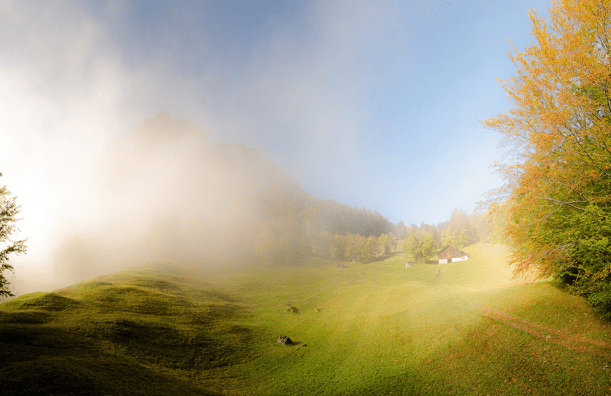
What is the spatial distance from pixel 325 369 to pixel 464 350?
46.4 ft

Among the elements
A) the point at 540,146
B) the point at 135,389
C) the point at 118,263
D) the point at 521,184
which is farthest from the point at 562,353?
the point at 118,263

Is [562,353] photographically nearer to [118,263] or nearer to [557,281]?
[557,281]

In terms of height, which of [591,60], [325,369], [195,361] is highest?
[591,60]

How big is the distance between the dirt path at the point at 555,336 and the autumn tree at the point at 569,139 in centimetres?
309

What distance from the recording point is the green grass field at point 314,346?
16.5m

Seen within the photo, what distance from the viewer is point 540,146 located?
53.2 ft

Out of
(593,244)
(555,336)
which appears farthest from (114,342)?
(593,244)

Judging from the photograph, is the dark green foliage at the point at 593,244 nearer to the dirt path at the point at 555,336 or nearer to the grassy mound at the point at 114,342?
the dirt path at the point at 555,336

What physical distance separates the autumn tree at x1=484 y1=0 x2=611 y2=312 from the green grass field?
19.1 feet

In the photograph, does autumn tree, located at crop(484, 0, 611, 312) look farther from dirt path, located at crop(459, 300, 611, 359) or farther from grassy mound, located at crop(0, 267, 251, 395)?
grassy mound, located at crop(0, 267, 251, 395)

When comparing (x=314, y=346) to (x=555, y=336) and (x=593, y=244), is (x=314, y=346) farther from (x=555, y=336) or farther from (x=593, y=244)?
(x=593, y=244)

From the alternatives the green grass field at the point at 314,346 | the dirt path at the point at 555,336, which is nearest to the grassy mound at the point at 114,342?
Result: the green grass field at the point at 314,346

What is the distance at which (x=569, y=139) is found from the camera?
1602cm

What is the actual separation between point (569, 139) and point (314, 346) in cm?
3434
